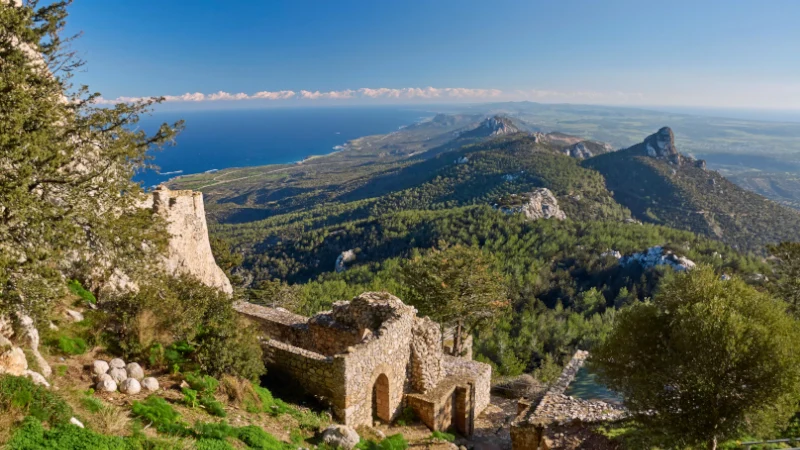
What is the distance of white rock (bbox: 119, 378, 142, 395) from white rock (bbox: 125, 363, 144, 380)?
0.44m

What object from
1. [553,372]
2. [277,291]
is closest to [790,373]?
[553,372]

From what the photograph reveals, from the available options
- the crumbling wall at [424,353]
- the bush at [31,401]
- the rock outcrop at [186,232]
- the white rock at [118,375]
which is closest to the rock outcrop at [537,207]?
the rock outcrop at [186,232]

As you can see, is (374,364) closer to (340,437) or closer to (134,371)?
(340,437)

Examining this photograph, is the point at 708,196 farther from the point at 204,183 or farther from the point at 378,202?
the point at 204,183

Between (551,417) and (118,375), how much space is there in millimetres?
10418

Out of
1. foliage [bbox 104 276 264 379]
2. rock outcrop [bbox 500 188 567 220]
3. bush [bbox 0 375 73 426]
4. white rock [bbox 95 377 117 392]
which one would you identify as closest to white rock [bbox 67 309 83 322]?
foliage [bbox 104 276 264 379]

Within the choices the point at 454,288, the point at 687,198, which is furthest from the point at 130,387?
the point at 687,198

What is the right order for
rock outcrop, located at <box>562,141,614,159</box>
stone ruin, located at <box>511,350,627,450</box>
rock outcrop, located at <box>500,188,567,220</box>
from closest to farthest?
stone ruin, located at <box>511,350,627,450</box>
rock outcrop, located at <box>500,188,567,220</box>
rock outcrop, located at <box>562,141,614,159</box>

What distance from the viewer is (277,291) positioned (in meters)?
31.5

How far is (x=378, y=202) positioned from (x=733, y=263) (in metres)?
78.5

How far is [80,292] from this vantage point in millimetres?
10508

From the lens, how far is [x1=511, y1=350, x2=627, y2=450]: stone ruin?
37.0 feet

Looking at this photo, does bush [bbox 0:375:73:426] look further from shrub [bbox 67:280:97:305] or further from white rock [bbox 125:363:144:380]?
shrub [bbox 67:280:97:305]

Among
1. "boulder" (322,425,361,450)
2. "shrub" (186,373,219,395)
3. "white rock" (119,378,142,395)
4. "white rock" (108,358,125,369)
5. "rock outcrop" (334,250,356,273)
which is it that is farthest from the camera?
"rock outcrop" (334,250,356,273)
